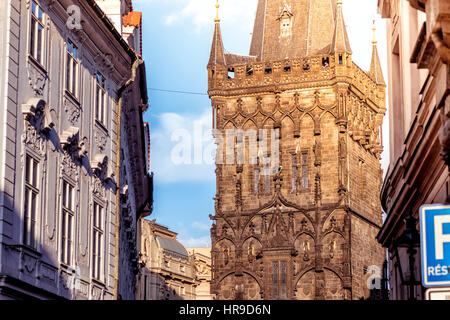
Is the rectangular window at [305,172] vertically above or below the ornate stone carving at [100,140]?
above

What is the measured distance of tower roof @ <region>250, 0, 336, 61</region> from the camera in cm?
7519

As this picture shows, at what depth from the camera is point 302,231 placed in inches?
2682

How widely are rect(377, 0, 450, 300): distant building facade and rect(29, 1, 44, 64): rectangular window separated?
715 cm

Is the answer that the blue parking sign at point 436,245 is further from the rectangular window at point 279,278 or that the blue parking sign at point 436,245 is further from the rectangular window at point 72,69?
the rectangular window at point 279,278

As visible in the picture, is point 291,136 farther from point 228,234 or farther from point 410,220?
point 410,220

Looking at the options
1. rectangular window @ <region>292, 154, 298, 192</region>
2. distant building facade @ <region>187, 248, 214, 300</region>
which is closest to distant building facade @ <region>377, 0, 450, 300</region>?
rectangular window @ <region>292, 154, 298, 192</region>

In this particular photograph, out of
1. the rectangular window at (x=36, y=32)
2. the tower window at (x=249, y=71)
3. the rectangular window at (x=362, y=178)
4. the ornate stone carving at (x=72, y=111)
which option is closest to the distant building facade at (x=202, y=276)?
the tower window at (x=249, y=71)

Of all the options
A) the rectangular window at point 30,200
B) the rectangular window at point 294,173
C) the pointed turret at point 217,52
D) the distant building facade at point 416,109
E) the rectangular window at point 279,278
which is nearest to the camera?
the distant building facade at point 416,109

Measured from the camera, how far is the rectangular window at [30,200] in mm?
19656

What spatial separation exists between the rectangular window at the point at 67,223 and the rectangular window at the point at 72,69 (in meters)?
2.19

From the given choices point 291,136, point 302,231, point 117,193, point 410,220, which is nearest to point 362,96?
point 291,136

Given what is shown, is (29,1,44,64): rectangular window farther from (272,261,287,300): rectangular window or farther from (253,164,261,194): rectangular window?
(253,164,261,194): rectangular window

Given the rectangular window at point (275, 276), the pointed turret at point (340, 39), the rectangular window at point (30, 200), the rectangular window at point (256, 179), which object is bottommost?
the rectangular window at point (30, 200)

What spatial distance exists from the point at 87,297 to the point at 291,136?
46.9 meters
